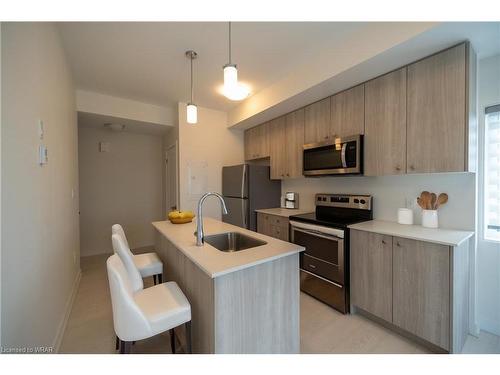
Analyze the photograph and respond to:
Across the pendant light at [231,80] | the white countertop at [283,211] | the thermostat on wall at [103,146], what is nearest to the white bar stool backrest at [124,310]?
the pendant light at [231,80]

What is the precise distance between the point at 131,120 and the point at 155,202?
1.79m

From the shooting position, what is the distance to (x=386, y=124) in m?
2.03

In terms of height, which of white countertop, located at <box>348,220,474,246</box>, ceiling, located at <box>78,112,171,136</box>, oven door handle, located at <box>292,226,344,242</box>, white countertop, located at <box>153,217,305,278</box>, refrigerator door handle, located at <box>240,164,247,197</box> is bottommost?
oven door handle, located at <box>292,226,344,242</box>

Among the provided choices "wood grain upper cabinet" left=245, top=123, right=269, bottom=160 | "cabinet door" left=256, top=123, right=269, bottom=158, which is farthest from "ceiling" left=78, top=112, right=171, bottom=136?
"cabinet door" left=256, top=123, right=269, bottom=158

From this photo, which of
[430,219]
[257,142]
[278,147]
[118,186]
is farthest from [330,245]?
[118,186]

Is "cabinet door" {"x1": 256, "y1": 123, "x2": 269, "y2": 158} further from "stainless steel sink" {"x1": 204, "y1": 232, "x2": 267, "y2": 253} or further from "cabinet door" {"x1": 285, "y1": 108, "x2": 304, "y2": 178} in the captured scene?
"stainless steel sink" {"x1": 204, "y1": 232, "x2": 267, "y2": 253}

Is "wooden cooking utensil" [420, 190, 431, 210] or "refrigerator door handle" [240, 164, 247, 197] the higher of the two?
"refrigerator door handle" [240, 164, 247, 197]

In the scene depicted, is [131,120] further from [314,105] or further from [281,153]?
[314,105]

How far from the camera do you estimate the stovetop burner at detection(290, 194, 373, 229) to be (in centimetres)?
230

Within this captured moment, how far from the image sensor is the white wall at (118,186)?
13.0 ft

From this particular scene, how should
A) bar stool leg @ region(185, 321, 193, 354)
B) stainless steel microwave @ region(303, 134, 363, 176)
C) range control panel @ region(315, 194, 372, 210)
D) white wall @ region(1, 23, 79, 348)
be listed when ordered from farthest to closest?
range control panel @ region(315, 194, 372, 210) → stainless steel microwave @ region(303, 134, 363, 176) → bar stool leg @ region(185, 321, 193, 354) → white wall @ region(1, 23, 79, 348)

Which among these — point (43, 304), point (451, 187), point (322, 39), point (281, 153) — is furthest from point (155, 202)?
point (451, 187)

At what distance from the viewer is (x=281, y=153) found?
10.7ft

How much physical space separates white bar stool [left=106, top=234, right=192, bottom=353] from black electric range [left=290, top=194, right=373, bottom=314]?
1.45m
